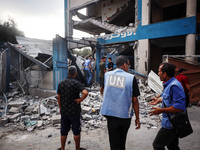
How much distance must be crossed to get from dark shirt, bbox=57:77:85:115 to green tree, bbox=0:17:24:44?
70.0 ft

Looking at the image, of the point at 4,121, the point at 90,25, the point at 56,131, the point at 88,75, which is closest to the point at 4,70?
the point at 4,121

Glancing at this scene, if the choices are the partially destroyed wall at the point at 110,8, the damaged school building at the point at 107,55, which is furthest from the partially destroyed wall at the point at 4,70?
the partially destroyed wall at the point at 110,8

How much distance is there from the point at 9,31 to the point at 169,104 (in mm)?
25204

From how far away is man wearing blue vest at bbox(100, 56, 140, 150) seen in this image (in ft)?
6.15

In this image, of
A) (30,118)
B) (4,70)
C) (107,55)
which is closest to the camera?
(30,118)

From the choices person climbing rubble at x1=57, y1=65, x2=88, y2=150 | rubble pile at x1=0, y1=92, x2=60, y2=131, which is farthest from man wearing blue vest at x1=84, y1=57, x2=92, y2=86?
person climbing rubble at x1=57, y1=65, x2=88, y2=150

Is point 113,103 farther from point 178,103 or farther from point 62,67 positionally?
point 62,67

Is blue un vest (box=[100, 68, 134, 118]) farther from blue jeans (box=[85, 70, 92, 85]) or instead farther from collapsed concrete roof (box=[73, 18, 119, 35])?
collapsed concrete roof (box=[73, 18, 119, 35])

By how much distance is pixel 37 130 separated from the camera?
12.9ft

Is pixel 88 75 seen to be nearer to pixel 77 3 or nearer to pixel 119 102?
pixel 119 102

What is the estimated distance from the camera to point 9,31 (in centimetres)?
2059

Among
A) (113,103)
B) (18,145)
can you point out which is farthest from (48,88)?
(113,103)

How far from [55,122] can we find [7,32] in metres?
21.9

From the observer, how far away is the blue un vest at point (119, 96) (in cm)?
187
